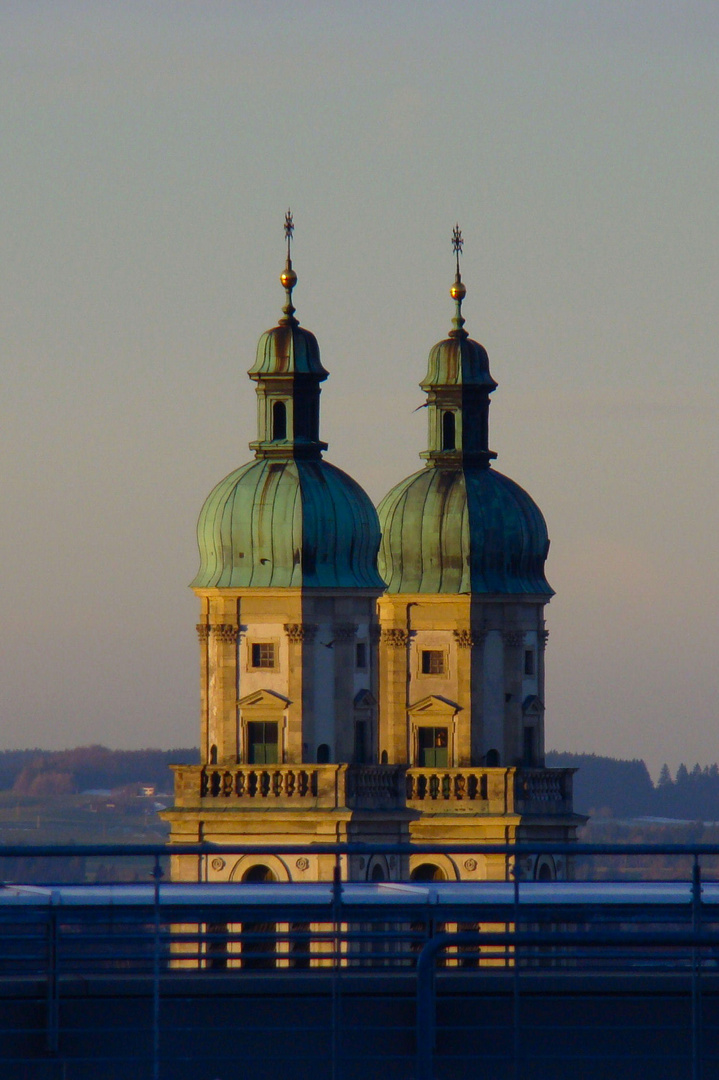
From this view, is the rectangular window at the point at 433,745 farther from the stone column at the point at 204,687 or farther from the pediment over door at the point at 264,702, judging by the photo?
the stone column at the point at 204,687

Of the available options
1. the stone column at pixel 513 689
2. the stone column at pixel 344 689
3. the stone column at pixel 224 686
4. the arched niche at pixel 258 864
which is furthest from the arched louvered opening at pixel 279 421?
the arched niche at pixel 258 864

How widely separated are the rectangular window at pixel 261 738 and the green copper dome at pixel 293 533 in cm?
380

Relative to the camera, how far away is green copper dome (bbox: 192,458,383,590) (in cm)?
9881

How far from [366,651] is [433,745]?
531cm

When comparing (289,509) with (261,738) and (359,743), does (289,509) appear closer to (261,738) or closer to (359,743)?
(261,738)

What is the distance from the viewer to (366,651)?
3932 inches

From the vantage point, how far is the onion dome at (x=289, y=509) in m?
98.9
